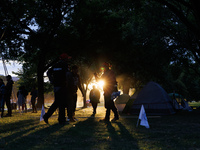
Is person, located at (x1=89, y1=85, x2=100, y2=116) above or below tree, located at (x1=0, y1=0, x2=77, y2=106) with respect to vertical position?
below

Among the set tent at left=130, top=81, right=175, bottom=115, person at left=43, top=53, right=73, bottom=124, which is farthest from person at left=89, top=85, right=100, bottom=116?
person at left=43, top=53, right=73, bottom=124

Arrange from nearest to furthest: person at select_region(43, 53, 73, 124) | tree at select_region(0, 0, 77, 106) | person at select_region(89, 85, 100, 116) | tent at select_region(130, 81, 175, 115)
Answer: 1. person at select_region(43, 53, 73, 124)
2. tent at select_region(130, 81, 175, 115)
3. person at select_region(89, 85, 100, 116)
4. tree at select_region(0, 0, 77, 106)

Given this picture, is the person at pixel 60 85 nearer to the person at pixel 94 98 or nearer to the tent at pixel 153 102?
the tent at pixel 153 102

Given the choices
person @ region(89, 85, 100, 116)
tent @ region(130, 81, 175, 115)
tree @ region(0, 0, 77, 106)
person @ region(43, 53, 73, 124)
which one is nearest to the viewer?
person @ region(43, 53, 73, 124)

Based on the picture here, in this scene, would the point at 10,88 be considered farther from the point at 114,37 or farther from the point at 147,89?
the point at 114,37

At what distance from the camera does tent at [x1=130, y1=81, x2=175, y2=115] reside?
536 inches

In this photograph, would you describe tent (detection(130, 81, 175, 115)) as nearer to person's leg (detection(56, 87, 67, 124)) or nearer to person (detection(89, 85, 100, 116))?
person (detection(89, 85, 100, 116))

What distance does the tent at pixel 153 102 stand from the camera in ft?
44.7

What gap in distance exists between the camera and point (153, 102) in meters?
13.8

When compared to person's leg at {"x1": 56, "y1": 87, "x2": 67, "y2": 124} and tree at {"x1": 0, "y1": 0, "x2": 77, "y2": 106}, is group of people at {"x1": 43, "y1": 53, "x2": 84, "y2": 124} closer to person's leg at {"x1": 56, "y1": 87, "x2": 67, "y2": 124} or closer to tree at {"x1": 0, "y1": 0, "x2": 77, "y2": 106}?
person's leg at {"x1": 56, "y1": 87, "x2": 67, "y2": 124}

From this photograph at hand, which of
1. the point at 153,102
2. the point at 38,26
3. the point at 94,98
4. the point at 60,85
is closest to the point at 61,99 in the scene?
the point at 60,85

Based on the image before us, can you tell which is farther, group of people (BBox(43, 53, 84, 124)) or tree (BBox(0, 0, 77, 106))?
tree (BBox(0, 0, 77, 106))

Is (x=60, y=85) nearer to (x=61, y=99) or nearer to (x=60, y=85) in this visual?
(x=60, y=85)

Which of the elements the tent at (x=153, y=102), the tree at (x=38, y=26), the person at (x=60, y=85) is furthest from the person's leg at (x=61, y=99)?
the tree at (x=38, y=26)
